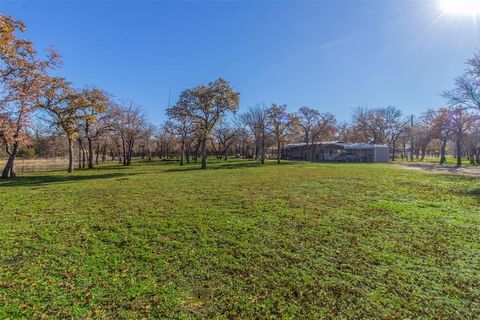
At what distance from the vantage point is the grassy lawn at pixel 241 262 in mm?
3096

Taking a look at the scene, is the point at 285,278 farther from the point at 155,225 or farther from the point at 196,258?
the point at 155,225

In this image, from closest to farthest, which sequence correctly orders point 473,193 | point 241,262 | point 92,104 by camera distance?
point 241,262, point 473,193, point 92,104

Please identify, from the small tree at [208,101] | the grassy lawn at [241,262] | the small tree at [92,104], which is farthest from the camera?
the small tree at [208,101]

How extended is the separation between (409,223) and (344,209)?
1.80 m

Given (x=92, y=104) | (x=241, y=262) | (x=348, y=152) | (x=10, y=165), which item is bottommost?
(x=241, y=262)

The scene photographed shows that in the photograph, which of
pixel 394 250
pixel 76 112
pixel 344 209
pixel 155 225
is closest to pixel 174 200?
pixel 155 225

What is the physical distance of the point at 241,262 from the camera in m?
4.27

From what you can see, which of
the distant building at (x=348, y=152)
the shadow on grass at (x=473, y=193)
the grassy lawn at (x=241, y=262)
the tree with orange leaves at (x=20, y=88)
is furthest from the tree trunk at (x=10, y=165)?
→ the distant building at (x=348, y=152)

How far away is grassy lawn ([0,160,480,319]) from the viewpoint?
3.10m

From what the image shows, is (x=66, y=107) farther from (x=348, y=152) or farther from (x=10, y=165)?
(x=348, y=152)

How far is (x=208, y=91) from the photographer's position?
85.4 ft

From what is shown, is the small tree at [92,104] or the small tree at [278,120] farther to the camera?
the small tree at [278,120]

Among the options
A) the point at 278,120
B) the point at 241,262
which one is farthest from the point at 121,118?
the point at 241,262

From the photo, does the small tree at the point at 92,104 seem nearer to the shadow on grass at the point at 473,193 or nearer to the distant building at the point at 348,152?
the shadow on grass at the point at 473,193
